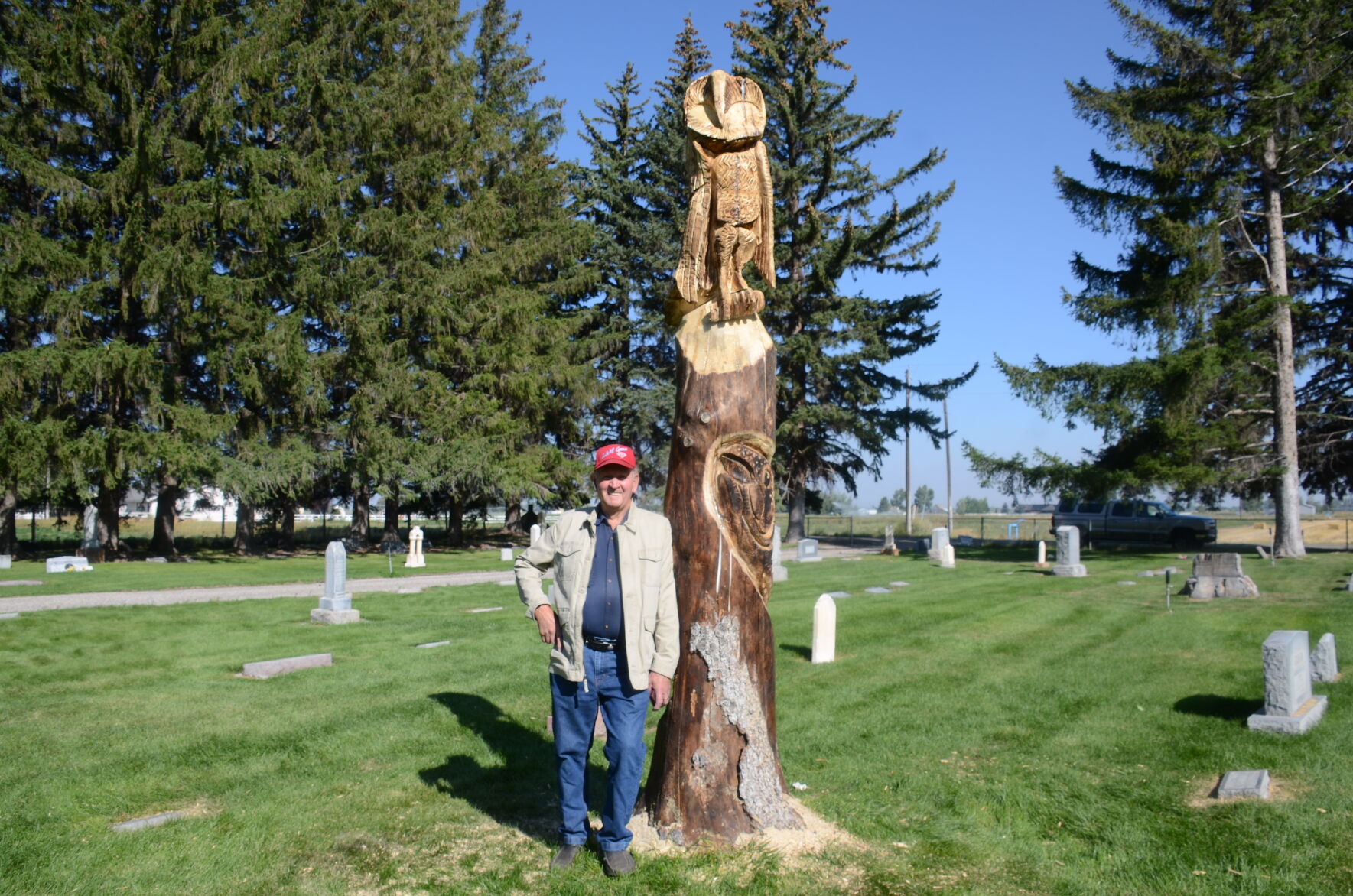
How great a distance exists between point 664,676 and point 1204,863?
309 centimetres

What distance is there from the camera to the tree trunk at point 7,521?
2428 cm

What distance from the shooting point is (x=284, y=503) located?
107 ft

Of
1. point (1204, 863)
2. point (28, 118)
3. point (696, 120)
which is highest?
point (28, 118)

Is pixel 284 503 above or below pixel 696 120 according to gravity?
below

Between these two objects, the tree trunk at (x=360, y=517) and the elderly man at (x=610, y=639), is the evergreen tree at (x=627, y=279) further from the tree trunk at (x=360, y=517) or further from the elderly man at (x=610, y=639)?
the elderly man at (x=610, y=639)

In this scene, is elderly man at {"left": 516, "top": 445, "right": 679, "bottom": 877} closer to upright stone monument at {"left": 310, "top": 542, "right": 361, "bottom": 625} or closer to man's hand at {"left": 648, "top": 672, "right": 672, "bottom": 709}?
man's hand at {"left": 648, "top": 672, "right": 672, "bottom": 709}

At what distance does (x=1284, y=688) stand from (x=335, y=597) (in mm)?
11257

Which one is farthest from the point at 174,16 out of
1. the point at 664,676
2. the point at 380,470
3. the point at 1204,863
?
the point at 1204,863

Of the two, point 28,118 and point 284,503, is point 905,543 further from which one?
point 28,118

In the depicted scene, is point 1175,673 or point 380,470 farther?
point 380,470

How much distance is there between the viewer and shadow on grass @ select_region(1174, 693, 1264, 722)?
812 cm

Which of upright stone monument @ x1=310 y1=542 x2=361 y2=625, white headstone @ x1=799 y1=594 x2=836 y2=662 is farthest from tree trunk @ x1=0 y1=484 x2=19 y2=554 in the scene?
white headstone @ x1=799 y1=594 x2=836 y2=662

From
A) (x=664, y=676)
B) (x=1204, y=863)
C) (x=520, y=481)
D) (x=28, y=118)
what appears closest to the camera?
(x=664, y=676)

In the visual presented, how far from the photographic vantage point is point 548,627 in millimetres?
4676
